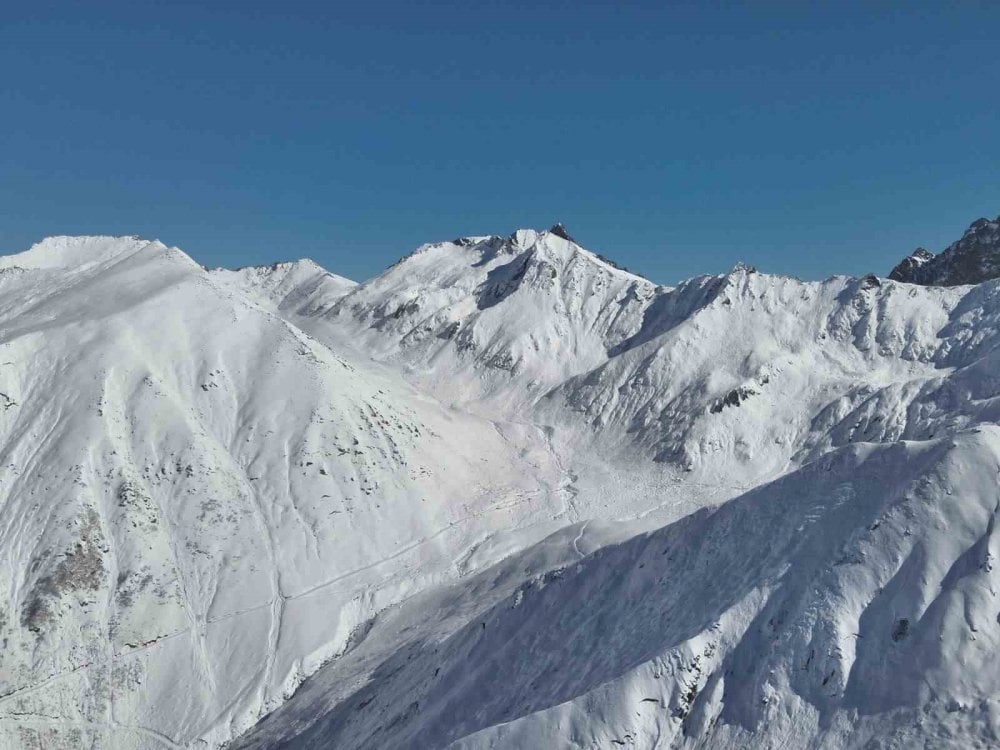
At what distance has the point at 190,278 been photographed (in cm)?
11138

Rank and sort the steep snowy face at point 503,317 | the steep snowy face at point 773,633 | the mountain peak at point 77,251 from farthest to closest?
the mountain peak at point 77,251
the steep snowy face at point 503,317
the steep snowy face at point 773,633

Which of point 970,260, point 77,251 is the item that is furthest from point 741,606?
point 77,251

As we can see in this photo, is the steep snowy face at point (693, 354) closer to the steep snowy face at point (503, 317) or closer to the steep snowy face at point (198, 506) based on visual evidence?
the steep snowy face at point (503, 317)

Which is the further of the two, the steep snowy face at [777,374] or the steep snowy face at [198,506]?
the steep snowy face at [777,374]

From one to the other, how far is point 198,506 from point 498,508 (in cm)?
3085

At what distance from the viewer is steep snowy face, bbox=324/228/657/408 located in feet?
409

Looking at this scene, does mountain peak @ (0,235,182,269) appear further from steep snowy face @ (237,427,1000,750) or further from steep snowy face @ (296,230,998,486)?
steep snowy face @ (237,427,1000,750)

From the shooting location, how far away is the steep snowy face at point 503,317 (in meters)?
125

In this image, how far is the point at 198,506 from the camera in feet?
251

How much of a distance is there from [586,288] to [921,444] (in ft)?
341

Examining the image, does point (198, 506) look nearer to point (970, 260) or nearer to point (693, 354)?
point (693, 354)

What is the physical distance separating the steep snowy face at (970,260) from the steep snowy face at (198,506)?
89299mm

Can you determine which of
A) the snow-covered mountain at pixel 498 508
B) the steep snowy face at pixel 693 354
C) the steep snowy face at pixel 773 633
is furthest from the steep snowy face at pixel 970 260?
the steep snowy face at pixel 773 633

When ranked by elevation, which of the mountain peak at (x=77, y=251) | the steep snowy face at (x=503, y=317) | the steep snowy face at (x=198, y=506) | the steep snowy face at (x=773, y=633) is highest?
the mountain peak at (x=77, y=251)
